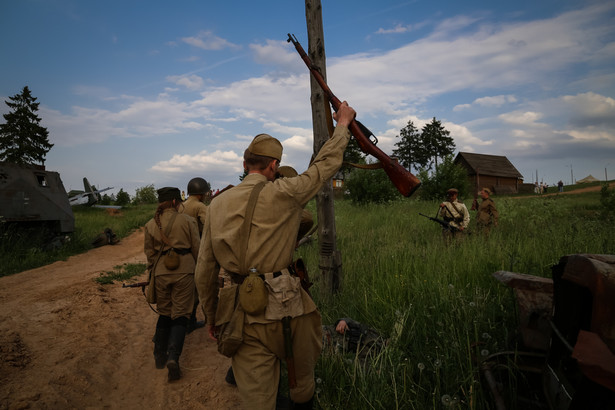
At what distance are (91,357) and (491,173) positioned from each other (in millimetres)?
45596

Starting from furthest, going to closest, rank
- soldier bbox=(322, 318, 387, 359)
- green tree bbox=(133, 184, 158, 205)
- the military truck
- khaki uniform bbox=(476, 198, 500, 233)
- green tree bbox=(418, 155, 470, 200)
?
green tree bbox=(133, 184, 158, 205), green tree bbox=(418, 155, 470, 200), the military truck, khaki uniform bbox=(476, 198, 500, 233), soldier bbox=(322, 318, 387, 359)

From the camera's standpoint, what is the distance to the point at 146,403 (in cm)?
332

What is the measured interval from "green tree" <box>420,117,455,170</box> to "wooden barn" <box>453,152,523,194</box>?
23.8 feet

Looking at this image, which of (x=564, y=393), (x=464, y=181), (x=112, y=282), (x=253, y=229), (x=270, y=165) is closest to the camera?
(x=564, y=393)

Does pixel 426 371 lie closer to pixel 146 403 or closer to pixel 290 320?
pixel 290 320

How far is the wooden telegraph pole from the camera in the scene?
14.4 ft

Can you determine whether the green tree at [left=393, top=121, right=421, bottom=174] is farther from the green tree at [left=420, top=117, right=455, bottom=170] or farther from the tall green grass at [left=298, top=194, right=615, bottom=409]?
the tall green grass at [left=298, top=194, right=615, bottom=409]

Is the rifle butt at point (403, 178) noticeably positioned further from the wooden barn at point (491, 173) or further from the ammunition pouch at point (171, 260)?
the wooden barn at point (491, 173)

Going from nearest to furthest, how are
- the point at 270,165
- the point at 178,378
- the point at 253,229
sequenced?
the point at 253,229, the point at 270,165, the point at 178,378

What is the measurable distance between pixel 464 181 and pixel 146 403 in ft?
80.4

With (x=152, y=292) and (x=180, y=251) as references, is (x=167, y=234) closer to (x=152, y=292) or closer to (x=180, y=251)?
(x=180, y=251)

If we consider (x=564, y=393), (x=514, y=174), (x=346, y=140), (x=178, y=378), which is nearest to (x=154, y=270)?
(x=178, y=378)

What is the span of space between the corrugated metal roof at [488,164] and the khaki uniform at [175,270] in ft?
140

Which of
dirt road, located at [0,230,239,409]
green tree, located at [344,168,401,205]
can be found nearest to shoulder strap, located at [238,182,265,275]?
dirt road, located at [0,230,239,409]
